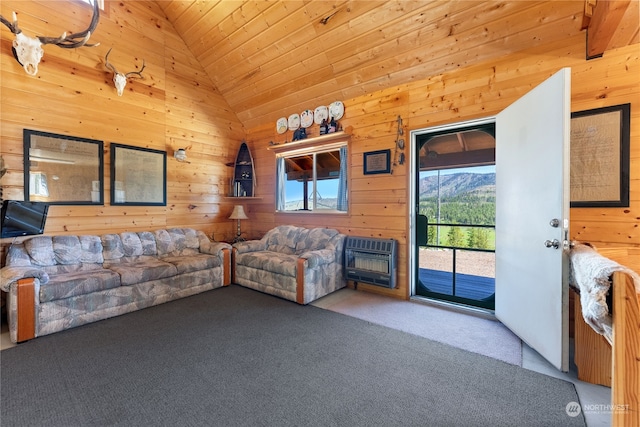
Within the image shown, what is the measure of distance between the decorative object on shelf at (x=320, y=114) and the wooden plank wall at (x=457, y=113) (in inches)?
4.1

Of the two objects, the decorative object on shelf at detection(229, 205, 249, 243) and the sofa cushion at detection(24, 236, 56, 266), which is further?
the decorative object on shelf at detection(229, 205, 249, 243)

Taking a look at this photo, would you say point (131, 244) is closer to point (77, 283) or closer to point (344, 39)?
point (77, 283)

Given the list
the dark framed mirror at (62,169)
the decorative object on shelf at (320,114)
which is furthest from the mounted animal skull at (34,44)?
the decorative object on shelf at (320,114)

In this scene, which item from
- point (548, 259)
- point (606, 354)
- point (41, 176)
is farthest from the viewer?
point (41, 176)

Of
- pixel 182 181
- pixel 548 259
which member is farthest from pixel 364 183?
pixel 182 181

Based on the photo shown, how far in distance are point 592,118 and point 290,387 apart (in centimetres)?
338

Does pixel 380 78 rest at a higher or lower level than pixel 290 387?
higher

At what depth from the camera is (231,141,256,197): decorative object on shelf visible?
535cm

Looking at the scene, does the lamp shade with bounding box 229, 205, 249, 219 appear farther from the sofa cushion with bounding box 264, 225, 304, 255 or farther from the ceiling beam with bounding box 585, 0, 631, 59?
the ceiling beam with bounding box 585, 0, 631, 59

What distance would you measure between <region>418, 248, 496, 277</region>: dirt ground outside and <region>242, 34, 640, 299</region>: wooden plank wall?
125 centimetres

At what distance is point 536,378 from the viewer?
1.92 metres

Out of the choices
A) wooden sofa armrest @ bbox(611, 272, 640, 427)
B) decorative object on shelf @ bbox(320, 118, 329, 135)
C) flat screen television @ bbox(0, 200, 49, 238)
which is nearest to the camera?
wooden sofa armrest @ bbox(611, 272, 640, 427)

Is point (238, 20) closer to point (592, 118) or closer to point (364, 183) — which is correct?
point (364, 183)

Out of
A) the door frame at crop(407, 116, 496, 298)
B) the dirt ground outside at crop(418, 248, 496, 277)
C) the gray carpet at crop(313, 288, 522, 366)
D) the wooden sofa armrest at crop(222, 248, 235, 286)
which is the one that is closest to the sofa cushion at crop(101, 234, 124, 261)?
the wooden sofa armrest at crop(222, 248, 235, 286)
